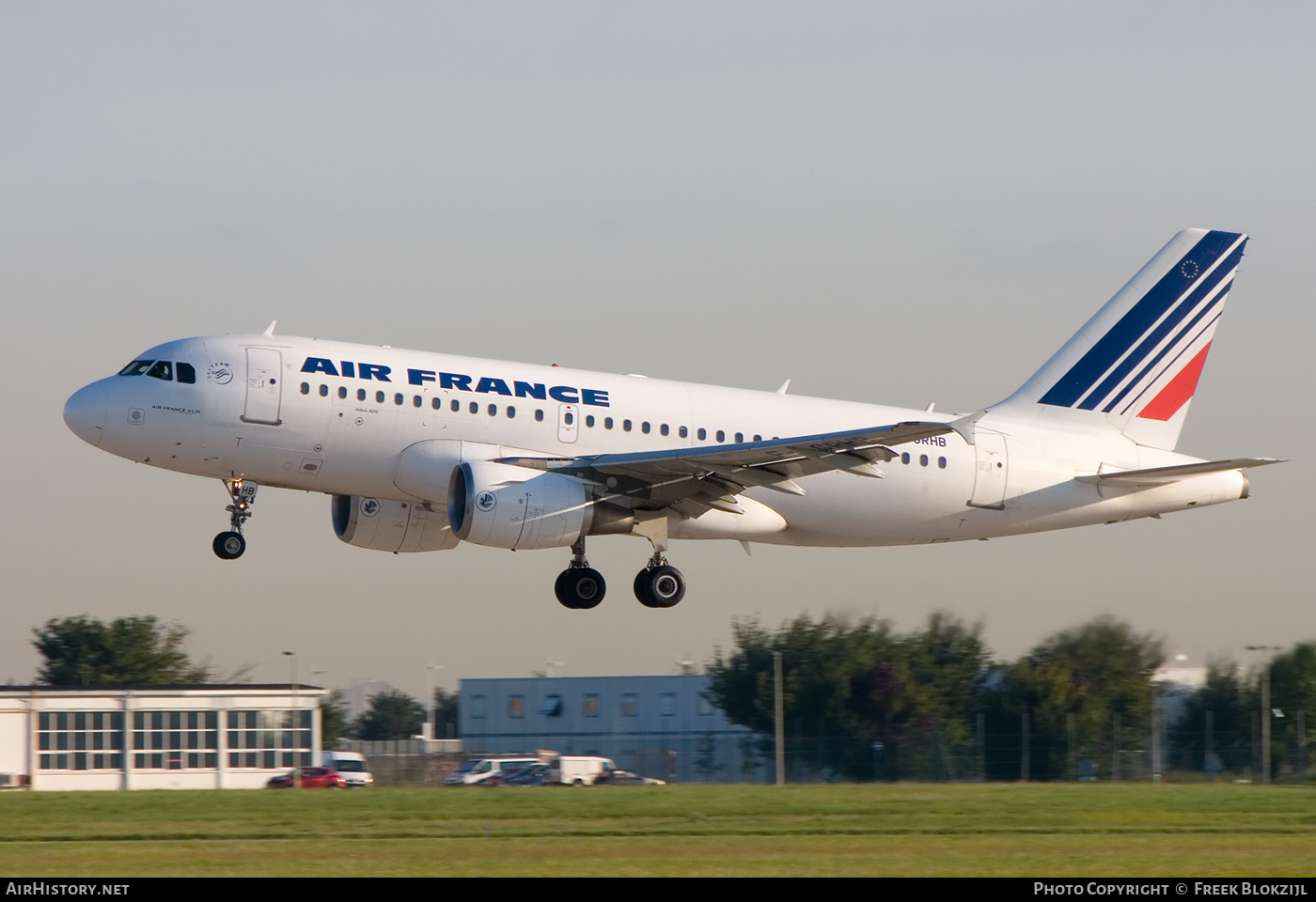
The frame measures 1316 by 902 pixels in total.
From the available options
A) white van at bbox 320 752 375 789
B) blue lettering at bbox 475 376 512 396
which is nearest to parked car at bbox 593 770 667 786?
white van at bbox 320 752 375 789

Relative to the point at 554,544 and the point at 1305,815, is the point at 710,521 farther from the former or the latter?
the point at 1305,815

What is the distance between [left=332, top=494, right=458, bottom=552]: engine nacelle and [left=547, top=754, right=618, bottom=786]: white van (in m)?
12.4

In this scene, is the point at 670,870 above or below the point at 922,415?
below

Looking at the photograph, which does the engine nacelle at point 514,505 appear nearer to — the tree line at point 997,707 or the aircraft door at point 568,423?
the aircraft door at point 568,423

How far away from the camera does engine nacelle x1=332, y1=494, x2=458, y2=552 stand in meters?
37.4

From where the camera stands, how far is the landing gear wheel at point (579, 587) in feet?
119

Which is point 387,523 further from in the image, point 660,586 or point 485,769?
point 485,769

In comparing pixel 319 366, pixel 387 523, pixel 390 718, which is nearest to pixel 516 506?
pixel 319 366

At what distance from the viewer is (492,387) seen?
3491 centimetres

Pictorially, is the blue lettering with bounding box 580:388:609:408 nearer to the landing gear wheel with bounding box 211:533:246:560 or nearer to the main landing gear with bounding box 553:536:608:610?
the main landing gear with bounding box 553:536:608:610

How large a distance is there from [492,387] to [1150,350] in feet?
55.5

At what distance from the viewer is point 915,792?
3481cm

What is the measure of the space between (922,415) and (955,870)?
Answer: 1756 centimetres

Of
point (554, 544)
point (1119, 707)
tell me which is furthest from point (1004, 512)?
point (1119, 707)
